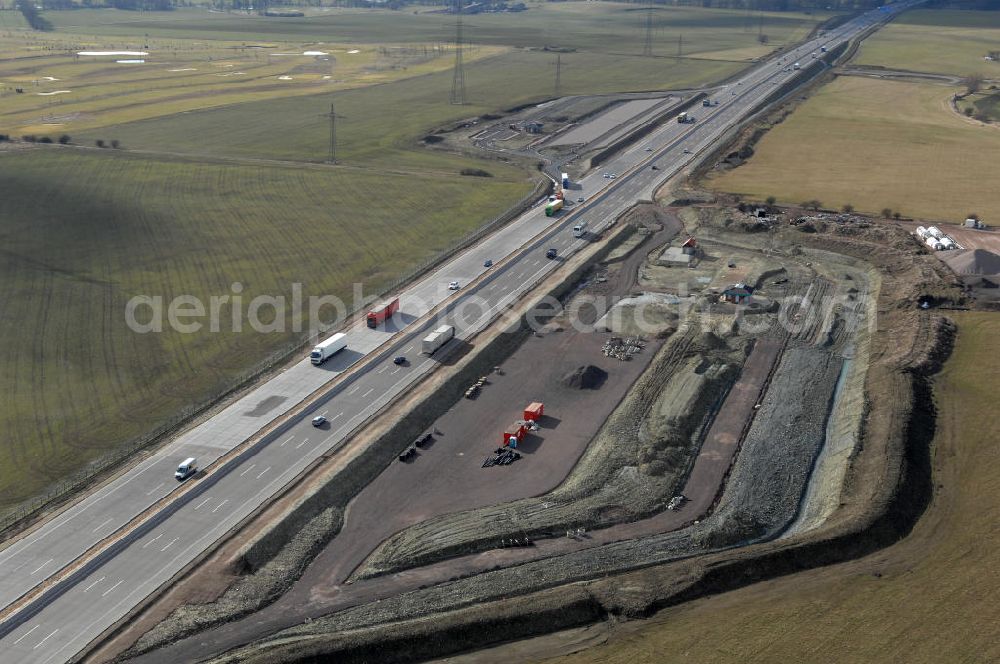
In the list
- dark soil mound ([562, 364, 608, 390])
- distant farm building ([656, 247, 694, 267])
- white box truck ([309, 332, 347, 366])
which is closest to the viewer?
dark soil mound ([562, 364, 608, 390])

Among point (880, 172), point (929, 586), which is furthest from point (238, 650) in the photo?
point (880, 172)

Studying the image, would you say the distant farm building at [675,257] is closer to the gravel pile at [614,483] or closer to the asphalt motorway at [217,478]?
the asphalt motorway at [217,478]

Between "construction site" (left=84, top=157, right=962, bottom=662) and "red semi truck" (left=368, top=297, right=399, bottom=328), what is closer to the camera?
"construction site" (left=84, top=157, right=962, bottom=662)

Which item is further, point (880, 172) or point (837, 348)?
point (880, 172)

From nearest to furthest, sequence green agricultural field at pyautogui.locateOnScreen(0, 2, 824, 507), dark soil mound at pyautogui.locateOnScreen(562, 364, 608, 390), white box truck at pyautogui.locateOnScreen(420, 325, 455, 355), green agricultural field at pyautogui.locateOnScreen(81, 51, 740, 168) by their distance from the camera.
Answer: green agricultural field at pyautogui.locateOnScreen(0, 2, 824, 507), dark soil mound at pyautogui.locateOnScreen(562, 364, 608, 390), white box truck at pyautogui.locateOnScreen(420, 325, 455, 355), green agricultural field at pyautogui.locateOnScreen(81, 51, 740, 168)

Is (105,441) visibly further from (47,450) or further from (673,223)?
(673,223)

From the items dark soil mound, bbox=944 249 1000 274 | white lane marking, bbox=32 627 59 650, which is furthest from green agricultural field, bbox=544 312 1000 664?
dark soil mound, bbox=944 249 1000 274

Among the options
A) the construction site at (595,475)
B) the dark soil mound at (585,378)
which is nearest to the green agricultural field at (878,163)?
the construction site at (595,475)

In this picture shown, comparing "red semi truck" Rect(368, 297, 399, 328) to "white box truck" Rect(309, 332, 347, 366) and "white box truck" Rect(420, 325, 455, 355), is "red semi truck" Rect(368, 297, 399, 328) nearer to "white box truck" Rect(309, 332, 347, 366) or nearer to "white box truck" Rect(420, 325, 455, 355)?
"white box truck" Rect(309, 332, 347, 366)
